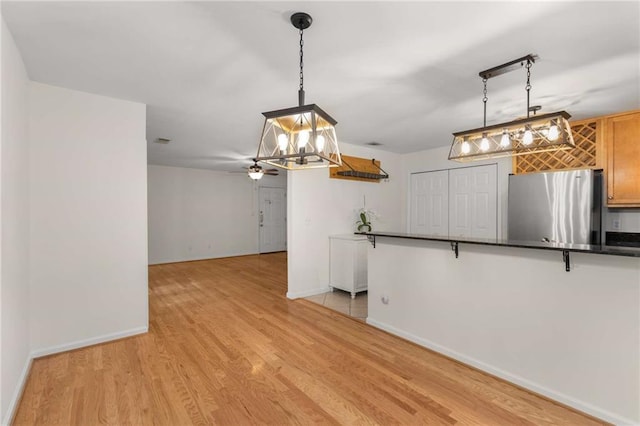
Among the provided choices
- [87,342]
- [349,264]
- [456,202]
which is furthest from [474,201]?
[87,342]

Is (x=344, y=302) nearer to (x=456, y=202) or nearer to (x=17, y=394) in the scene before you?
(x=456, y=202)

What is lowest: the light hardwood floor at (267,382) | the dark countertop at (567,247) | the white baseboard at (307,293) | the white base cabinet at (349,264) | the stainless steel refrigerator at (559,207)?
the light hardwood floor at (267,382)

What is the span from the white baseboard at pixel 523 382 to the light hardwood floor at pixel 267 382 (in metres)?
0.07

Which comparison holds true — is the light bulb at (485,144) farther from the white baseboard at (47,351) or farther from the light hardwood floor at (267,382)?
the white baseboard at (47,351)

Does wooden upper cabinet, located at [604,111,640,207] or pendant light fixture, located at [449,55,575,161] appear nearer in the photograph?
pendant light fixture, located at [449,55,575,161]

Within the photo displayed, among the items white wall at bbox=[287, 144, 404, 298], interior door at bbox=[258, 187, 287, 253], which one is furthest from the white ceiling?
interior door at bbox=[258, 187, 287, 253]

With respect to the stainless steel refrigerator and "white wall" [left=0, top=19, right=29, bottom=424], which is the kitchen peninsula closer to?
the stainless steel refrigerator

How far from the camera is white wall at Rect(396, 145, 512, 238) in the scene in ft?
14.8

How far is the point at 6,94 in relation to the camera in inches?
74.9

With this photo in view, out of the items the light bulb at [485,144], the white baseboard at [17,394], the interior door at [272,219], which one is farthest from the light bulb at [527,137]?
the interior door at [272,219]

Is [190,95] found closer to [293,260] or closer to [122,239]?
[122,239]

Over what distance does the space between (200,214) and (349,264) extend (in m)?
5.03

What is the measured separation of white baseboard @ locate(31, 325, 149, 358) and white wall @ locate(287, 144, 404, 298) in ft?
6.62

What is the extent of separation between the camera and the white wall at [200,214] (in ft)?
23.6
